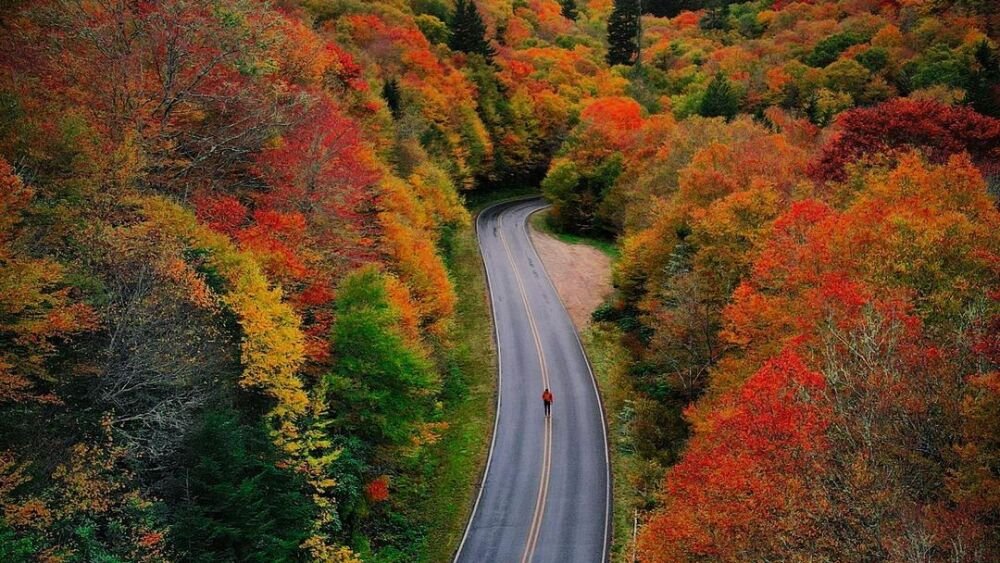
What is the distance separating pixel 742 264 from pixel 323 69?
33.4 meters

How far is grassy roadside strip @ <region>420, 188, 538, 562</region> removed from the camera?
32094 mm

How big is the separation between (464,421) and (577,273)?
86.6 ft

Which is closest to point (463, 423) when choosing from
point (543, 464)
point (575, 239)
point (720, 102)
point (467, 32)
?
point (543, 464)

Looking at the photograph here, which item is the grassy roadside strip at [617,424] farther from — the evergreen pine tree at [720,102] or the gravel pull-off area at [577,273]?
the evergreen pine tree at [720,102]

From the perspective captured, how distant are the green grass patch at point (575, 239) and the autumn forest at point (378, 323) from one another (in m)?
13.7

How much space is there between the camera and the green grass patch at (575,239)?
70.2 metres

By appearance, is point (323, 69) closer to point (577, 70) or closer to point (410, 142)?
point (410, 142)

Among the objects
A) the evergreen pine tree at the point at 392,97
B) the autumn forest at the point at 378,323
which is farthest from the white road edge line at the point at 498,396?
the evergreen pine tree at the point at 392,97

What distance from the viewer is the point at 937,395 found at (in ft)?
62.4

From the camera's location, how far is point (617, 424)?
39250 millimetres

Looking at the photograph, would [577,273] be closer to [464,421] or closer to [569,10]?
[464,421]

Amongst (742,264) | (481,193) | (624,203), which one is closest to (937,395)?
(742,264)

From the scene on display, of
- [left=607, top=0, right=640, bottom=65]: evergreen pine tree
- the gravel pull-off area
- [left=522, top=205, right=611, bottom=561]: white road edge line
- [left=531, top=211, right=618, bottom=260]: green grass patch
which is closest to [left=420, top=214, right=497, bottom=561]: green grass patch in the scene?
[left=522, top=205, right=611, bottom=561]: white road edge line

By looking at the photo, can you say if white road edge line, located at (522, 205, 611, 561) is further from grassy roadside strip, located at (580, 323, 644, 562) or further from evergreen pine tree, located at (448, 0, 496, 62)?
evergreen pine tree, located at (448, 0, 496, 62)
